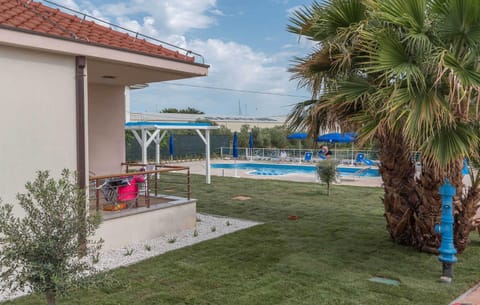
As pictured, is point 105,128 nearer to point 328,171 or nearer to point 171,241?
point 171,241

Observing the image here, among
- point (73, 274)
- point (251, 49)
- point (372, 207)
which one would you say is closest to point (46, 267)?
point (73, 274)

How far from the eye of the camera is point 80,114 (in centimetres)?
764

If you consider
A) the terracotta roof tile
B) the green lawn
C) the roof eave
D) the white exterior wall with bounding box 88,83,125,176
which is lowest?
the green lawn

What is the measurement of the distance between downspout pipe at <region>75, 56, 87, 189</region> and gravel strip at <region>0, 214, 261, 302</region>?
1425mm

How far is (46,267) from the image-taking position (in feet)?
12.2

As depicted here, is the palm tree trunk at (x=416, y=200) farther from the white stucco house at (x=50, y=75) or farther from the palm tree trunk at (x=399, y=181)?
the white stucco house at (x=50, y=75)

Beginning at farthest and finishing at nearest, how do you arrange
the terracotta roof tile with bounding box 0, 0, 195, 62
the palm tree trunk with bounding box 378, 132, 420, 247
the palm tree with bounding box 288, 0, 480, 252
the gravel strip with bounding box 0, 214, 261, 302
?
the palm tree trunk with bounding box 378, 132, 420, 247, the gravel strip with bounding box 0, 214, 261, 302, the terracotta roof tile with bounding box 0, 0, 195, 62, the palm tree with bounding box 288, 0, 480, 252

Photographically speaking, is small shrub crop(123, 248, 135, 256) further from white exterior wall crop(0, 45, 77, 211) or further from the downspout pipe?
white exterior wall crop(0, 45, 77, 211)

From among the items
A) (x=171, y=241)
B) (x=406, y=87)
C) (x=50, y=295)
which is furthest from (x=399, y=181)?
(x=50, y=295)

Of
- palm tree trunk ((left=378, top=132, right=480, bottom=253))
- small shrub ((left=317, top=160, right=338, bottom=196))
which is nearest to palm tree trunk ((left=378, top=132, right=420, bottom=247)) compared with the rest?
palm tree trunk ((left=378, top=132, right=480, bottom=253))

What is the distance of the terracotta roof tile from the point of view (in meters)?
7.09

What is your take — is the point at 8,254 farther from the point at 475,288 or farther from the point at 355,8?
the point at 355,8

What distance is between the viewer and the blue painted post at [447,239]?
6.35 m

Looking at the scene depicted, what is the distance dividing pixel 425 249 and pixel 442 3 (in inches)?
167
